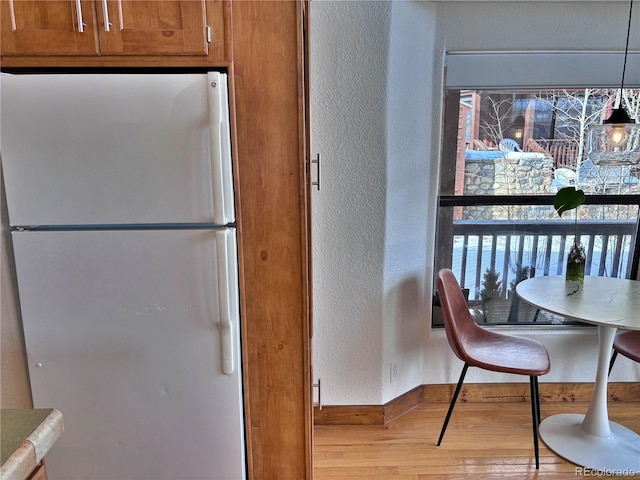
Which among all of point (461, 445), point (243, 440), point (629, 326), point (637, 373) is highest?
point (629, 326)

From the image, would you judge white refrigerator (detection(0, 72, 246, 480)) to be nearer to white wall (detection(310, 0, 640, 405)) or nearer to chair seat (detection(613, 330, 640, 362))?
white wall (detection(310, 0, 640, 405))

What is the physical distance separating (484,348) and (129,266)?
1758mm

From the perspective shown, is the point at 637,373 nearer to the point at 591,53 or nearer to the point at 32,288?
the point at 591,53

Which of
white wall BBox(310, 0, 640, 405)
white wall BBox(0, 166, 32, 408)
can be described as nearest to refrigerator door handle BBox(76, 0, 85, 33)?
white wall BBox(0, 166, 32, 408)

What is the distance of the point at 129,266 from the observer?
1372 millimetres

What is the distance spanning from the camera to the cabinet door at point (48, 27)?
4.25 feet

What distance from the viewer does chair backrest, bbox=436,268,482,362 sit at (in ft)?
6.78

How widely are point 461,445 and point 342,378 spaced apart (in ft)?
2.23

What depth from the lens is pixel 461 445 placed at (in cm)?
216

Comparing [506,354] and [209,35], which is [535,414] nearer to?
[506,354]

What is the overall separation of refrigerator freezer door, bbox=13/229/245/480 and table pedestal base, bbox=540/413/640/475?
1.61m

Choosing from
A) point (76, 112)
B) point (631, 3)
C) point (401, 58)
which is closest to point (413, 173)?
point (401, 58)

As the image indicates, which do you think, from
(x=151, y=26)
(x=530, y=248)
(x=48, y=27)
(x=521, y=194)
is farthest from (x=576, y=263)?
(x=48, y=27)

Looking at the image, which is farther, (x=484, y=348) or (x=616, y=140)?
(x=484, y=348)
